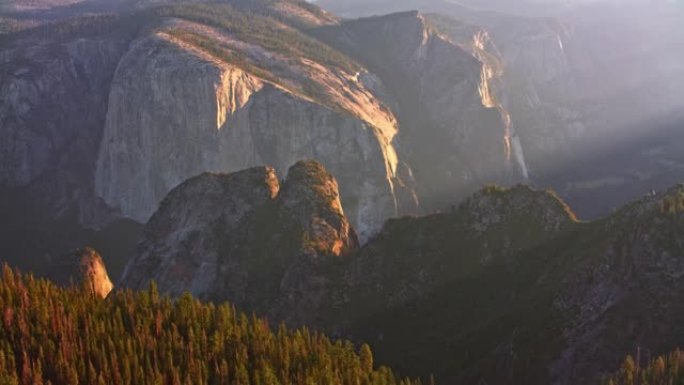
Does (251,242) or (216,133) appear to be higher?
(216,133)

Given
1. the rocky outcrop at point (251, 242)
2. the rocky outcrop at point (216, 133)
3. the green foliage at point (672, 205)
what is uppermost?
the rocky outcrop at point (216, 133)

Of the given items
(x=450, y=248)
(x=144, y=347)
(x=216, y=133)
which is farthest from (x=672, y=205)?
(x=216, y=133)

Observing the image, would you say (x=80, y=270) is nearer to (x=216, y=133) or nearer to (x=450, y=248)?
(x=450, y=248)

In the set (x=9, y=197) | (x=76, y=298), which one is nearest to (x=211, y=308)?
(x=76, y=298)

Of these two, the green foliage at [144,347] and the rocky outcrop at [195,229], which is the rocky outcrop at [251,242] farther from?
the green foliage at [144,347]

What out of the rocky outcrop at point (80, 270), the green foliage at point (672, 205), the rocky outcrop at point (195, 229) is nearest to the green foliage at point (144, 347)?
the rocky outcrop at point (195, 229)

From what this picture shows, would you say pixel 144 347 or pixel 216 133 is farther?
pixel 216 133

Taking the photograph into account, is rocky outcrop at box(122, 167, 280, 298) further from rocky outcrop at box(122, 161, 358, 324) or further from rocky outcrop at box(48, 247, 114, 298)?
rocky outcrop at box(48, 247, 114, 298)

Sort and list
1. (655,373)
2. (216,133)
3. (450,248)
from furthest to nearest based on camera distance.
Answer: (216,133), (450,248), (655,373)

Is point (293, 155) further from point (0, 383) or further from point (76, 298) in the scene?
point (0, 383)
